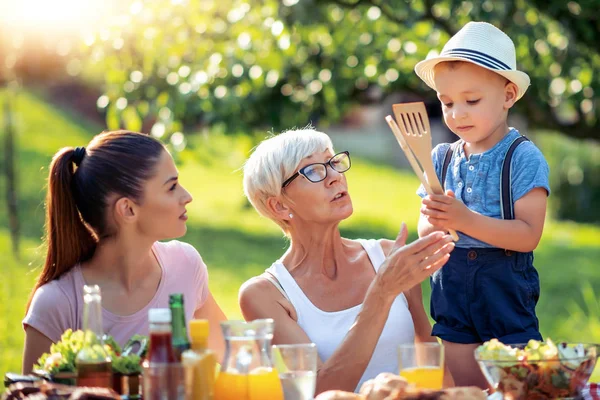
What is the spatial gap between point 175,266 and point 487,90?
1156 millimetres

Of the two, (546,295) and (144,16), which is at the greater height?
(144,16)

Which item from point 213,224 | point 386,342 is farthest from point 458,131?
point 213,224

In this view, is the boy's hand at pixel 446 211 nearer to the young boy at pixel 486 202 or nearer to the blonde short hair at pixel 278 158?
the young boy at pixel 486 202

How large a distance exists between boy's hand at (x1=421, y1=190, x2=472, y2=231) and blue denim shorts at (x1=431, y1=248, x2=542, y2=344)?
0.25m

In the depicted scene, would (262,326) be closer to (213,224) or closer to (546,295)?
(546,295)

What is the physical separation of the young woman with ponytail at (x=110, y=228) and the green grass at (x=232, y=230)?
232cm

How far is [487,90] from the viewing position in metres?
2.53

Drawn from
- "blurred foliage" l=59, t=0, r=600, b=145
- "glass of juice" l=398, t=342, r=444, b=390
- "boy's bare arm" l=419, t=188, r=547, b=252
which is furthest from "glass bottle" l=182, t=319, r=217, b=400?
"blurred foliage" l=59, t=0, r=600, b=145

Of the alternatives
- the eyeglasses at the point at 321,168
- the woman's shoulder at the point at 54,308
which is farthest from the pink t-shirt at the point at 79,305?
the eyeglasses at the point at 321,168

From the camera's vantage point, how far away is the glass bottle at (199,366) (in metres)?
1.90

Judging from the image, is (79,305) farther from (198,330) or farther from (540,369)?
(540,369)

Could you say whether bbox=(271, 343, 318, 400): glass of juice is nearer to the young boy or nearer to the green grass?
the young boy

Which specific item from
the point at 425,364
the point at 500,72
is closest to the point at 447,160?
the point at 500,72

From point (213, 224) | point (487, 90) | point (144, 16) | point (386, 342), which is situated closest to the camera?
point (487, 90)
